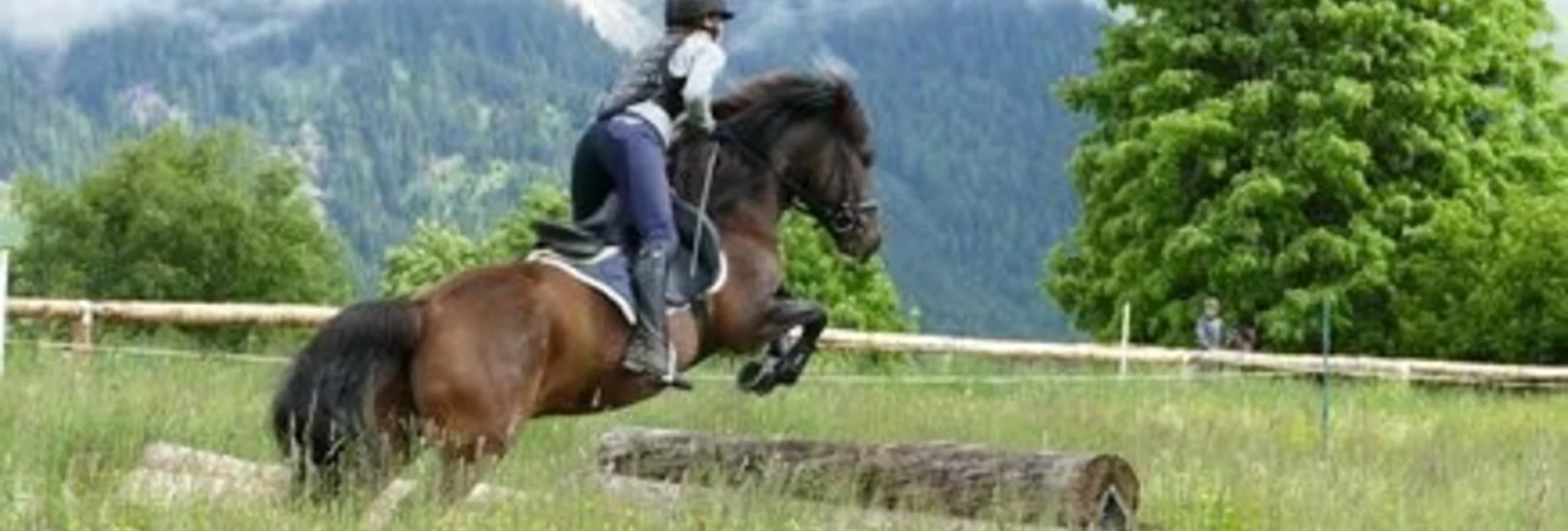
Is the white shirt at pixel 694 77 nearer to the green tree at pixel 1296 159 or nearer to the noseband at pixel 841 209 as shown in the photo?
the noseband at pixel 841 209

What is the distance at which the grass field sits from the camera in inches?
294

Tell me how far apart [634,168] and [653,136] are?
20cm

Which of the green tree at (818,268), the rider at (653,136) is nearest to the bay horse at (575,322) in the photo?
the rider at (653,136)

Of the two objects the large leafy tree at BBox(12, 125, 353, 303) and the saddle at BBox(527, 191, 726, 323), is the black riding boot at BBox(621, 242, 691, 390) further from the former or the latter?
the large leafy tree at BBox(12, 125, 353, 303)

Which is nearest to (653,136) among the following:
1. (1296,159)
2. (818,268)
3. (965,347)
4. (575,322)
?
(575,322)

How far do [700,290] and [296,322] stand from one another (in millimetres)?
7888

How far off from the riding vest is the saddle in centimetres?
36

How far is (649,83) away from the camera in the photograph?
10.1m

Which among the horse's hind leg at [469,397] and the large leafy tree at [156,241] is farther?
the large leafy tree at [156,241]

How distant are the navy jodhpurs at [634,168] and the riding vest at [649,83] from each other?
55 millimetres

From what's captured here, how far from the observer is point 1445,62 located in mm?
40719

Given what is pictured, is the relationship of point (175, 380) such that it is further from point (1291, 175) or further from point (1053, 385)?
point (1291, 175)

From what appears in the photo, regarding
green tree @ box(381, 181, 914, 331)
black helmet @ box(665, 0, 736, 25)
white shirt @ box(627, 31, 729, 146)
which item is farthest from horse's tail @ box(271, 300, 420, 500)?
green tree @ box(381, 181, 914, 331)

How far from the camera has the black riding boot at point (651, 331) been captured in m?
9.41
